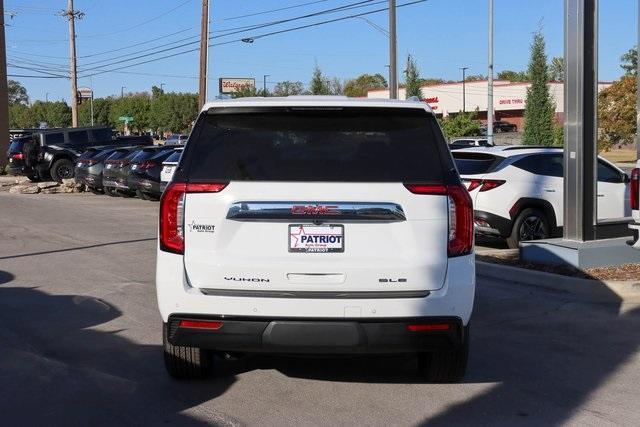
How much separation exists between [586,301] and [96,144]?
2808cm

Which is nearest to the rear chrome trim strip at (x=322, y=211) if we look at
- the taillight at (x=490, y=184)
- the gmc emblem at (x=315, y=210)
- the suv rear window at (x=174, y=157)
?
the gmc emblem at (x=315, y=210)

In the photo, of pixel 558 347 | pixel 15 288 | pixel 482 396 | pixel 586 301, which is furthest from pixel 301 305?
pixel 15 288

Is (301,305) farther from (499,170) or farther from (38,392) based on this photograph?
(499,170)

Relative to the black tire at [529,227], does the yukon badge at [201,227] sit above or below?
above

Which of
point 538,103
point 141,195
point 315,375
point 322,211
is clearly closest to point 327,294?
point 322,211

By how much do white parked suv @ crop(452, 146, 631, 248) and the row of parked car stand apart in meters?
10.3

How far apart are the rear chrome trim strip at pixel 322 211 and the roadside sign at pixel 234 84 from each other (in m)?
58.1

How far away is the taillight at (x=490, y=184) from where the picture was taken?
39.0 ft

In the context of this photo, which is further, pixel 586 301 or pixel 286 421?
pixel 586 301

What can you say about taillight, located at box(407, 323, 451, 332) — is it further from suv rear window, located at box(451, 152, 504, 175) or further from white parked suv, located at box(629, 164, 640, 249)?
suv rear window, located at box(451, 152, 504, 175)

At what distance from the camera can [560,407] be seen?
5.36 m

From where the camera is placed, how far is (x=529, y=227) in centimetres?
1220

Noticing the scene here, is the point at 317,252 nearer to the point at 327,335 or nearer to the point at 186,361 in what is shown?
the point at 327,335

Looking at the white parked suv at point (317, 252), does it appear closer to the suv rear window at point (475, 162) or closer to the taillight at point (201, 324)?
the taillight at point (201, 324)
